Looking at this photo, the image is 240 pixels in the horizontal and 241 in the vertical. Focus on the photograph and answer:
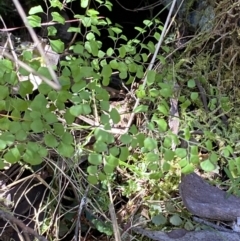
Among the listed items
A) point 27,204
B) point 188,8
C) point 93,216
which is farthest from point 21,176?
point 188,8

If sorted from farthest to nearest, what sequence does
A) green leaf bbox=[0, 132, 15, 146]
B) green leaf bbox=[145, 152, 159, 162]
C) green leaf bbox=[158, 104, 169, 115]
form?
green leaf bbox=[158, 104, 169, 115]
green leaf bbox=[145, 152, 159, 162]
green leaf bbox=[0, 132, 15, 146]

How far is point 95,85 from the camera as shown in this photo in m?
1.24

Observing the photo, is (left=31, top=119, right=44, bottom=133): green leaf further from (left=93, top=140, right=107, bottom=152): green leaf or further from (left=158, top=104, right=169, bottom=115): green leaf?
(left=158, top=104, right=169, bottom=115): green leaf

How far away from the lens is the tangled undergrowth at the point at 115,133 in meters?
1.15

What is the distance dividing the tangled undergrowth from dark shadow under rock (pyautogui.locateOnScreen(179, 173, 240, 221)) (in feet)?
0.13

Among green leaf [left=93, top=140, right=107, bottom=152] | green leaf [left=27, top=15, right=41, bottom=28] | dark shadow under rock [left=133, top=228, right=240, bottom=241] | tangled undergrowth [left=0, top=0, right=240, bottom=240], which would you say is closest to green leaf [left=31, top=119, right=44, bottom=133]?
tangled undergrowth [left=0, top=0, right=240, bottom=240]

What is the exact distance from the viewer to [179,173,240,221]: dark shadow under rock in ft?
4.50

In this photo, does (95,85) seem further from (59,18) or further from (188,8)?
(188,8)

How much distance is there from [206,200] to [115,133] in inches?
13.6

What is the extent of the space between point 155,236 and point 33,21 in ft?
2.31

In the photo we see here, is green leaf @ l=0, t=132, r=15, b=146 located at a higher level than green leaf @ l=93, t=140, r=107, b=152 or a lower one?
higher

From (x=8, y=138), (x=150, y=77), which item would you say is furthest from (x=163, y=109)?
(x=8, y=138)

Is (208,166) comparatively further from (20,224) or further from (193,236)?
(20,224)

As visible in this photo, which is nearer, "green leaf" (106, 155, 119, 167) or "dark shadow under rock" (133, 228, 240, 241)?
"green leaf" (106, 155, 119, 167)
